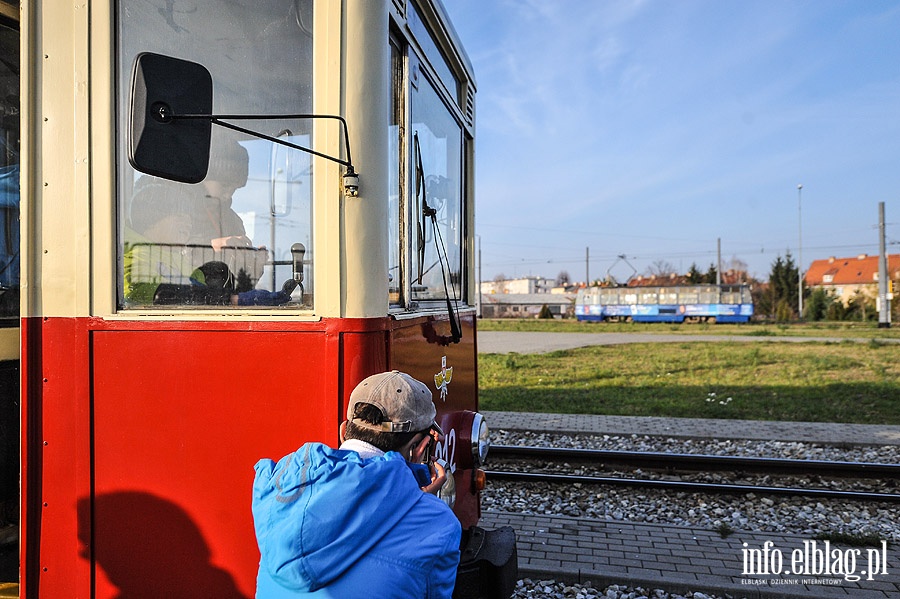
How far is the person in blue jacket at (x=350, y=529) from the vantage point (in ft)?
4.50

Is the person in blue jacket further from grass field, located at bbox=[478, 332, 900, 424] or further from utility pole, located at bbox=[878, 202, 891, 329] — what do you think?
utility pole, located at bbox=[878, 202, 891, 329]

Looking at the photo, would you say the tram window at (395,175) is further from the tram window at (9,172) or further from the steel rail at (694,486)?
the steel rail at (694,486)

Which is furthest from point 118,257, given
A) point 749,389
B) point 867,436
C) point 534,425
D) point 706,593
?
point 749,389

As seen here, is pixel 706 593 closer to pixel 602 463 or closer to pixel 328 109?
pixel 602 463

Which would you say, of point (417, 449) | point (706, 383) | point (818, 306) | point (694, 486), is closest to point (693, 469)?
point (694, 486)

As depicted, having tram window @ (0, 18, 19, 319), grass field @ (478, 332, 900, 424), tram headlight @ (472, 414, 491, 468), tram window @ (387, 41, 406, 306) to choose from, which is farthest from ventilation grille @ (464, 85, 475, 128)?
grass field @ (478, 332, 900, 424)

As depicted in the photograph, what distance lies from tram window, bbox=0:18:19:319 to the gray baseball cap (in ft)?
4.36

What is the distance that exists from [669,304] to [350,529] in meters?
44.6

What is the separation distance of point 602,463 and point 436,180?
414 cm

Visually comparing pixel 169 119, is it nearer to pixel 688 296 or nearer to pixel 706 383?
pixel 706 383

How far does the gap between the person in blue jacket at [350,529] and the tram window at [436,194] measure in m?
0.97

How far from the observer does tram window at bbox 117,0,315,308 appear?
1878 mm

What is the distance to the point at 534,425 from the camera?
766 centimetres

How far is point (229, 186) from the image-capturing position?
1963mm
